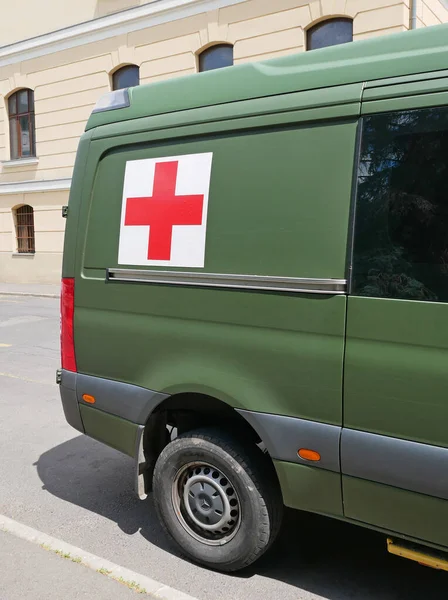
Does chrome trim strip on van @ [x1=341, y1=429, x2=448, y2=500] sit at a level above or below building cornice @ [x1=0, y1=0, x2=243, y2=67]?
below

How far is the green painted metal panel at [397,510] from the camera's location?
7.72 feet

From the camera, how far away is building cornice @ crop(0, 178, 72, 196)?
18.4m

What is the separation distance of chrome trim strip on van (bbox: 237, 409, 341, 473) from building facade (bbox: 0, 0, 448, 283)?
12.6m

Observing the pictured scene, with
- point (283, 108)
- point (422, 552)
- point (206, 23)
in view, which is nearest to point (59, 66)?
point (206, 23)

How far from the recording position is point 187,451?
308 centimetres

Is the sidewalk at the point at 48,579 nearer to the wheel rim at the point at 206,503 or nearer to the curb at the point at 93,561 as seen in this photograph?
the curb at the point at 93,561

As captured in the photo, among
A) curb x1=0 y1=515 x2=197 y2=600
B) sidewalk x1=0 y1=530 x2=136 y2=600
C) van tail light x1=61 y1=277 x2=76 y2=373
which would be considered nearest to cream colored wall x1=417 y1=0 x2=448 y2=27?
van tail light x1=61 y1=277 x2=76 y2=373

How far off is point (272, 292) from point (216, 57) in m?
14.6

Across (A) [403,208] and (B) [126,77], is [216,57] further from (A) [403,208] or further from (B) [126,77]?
(A) [403,208]

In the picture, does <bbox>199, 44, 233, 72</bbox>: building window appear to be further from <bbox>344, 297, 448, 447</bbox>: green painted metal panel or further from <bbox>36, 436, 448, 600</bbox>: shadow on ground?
<bbox>344, 297, 448, 447</bbox>: green painted metal panel

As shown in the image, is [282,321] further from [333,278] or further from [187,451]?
[187,451]

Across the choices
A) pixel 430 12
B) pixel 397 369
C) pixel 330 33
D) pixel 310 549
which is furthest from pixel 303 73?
pixel 430 12

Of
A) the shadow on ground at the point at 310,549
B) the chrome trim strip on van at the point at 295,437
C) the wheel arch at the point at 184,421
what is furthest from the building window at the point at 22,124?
the chrome trim strip on van at the point at 295,437

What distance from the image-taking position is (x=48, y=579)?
3.00 m
